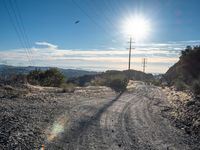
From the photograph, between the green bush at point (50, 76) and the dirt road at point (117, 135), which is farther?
the green bush at point (50, 76)

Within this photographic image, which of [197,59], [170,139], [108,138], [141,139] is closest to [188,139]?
[170,139]

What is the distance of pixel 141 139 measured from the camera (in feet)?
33.9

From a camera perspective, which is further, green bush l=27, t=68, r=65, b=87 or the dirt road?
green bush l=27, t=68, r=65, b=87

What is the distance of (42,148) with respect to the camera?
8414 millimetres

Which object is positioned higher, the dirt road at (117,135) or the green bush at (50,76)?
the green bush at (50,76)

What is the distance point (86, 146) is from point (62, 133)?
1715 mm

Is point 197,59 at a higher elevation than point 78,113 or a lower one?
higher

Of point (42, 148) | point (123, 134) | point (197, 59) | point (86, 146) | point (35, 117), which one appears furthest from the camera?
point (197, 59)

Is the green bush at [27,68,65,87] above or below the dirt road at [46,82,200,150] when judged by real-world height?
above

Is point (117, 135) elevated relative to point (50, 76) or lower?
lower

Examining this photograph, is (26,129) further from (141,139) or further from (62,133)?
(141,139)

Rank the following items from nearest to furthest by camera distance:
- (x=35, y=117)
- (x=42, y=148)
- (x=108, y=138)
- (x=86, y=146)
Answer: (x=42, y=148)
(x=86, y=146)
(x=108, y=138)
(x=35, y=117)

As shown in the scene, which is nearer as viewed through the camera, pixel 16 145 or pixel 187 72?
pixel 16 145

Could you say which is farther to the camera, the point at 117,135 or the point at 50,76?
the point at 50,76
